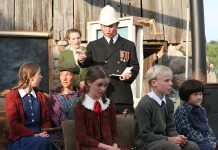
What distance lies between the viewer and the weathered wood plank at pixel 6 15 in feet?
25.3

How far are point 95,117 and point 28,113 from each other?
67 centimetres

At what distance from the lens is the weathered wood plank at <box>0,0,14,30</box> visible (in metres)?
7.73

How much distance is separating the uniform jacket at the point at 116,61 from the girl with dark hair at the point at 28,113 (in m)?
0.71

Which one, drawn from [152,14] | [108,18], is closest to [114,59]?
[108,18]

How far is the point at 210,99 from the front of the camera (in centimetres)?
621

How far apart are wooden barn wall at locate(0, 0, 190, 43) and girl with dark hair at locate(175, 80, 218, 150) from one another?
348 centimetres

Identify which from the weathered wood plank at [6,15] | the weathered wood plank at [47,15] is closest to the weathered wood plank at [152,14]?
the weathered wood plank at [47,15]

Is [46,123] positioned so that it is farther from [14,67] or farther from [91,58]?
[14,67]

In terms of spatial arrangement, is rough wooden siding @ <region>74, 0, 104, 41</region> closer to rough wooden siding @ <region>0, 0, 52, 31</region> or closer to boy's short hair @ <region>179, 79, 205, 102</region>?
rough wooden siding @ <region>0, 0, 52, 31</region>

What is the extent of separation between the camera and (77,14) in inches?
332

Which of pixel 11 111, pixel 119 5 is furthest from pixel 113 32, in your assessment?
pixel 119 5

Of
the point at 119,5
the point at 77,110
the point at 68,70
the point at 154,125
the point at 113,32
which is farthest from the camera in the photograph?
the point at 119,5

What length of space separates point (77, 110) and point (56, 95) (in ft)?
2.43

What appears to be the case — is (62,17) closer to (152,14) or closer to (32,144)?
(152,14)
